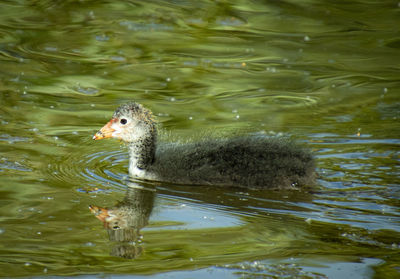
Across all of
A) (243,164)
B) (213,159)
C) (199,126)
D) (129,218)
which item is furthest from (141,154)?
(129,218)

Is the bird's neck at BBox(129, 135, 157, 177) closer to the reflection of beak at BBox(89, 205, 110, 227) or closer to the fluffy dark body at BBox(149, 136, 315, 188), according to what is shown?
the fluffy dark body at BBox(149, 136, 315, 188)

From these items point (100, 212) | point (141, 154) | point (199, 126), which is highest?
point (199, 126)

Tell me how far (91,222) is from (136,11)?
26.5 ft

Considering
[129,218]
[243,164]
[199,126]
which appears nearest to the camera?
[129,218]

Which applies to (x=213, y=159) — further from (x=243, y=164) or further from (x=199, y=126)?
(x=199, y=126)

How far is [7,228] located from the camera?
20.0 feet

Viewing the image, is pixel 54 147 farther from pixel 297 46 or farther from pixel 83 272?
pixel 297 46

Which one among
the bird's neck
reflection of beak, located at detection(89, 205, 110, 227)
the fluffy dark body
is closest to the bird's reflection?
reflection of beak, located at detection(89, 205, 110, 227)

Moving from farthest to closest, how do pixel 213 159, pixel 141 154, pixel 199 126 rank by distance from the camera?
pixel 199 126 < pixel 141 154 < pixel 213 159

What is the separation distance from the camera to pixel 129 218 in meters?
6.50

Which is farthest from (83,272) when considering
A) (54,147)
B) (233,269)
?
(54,147)

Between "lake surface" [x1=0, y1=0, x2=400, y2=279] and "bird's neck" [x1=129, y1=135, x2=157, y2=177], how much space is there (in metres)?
0.21

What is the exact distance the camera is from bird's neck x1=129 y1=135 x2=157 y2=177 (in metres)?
7.91

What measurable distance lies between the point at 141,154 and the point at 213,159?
0.84m
